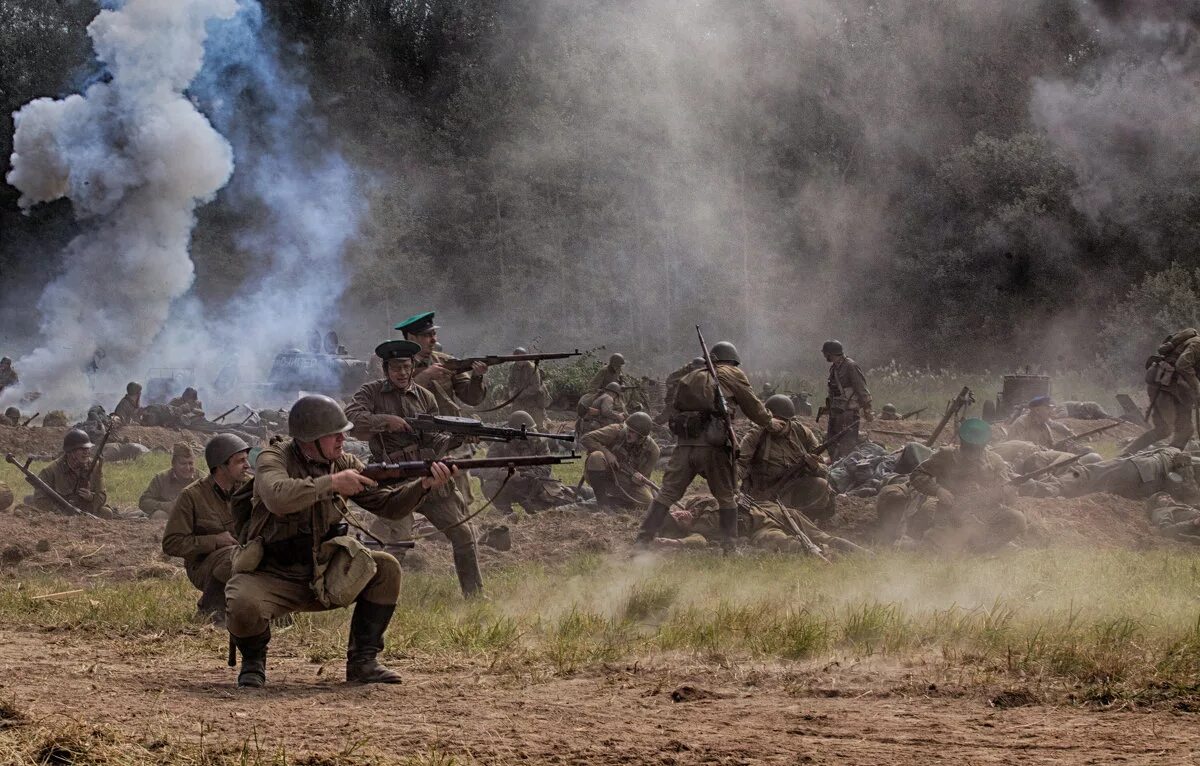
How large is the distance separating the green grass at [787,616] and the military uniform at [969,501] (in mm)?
760

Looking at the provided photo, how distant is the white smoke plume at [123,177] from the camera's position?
32.0 m

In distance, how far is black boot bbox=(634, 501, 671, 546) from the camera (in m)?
12.5

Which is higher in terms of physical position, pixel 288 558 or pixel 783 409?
pixel 783 409

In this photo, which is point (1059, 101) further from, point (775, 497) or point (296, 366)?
point (775, 497)

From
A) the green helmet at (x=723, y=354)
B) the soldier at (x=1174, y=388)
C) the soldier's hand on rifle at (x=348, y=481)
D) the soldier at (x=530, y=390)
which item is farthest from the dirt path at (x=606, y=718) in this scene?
the soldier at (x=530, y=390)

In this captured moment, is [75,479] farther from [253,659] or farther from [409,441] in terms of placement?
[253,659]

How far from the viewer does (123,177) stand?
32.3 meters

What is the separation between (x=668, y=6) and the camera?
120 feet

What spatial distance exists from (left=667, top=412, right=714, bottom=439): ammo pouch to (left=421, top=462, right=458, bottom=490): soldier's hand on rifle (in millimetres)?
5671

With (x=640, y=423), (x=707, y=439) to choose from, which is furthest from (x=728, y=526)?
(x=640, y=423)

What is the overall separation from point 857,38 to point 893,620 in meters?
33.5

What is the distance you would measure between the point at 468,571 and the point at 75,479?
7.09m

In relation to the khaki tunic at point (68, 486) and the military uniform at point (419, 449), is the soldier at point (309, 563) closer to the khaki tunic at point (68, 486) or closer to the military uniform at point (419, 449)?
the military uniform at point (419, 449)

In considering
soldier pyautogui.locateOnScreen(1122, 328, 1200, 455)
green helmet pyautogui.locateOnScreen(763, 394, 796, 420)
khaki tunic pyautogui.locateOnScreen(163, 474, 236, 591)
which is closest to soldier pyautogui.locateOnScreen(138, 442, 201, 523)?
khaki tunic pyautogui.locateOnScreen(163, 474, 236, 591)
